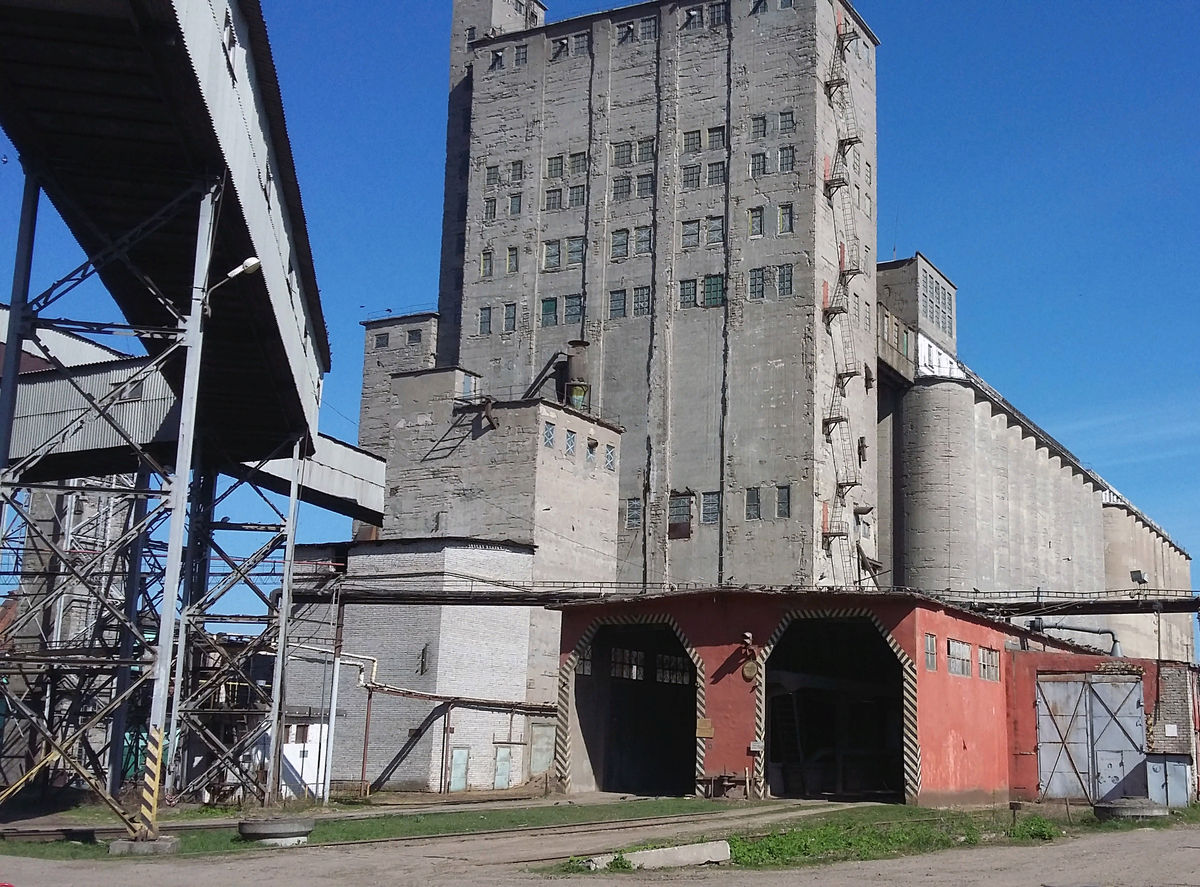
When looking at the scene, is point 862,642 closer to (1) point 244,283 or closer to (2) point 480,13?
(1) point 244,283

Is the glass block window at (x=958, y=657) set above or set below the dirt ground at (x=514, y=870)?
above

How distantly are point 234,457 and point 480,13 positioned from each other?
45742mm

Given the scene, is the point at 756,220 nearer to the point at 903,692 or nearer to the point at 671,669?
the point at 671,669

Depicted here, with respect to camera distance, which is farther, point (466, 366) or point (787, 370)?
point (466, 366)

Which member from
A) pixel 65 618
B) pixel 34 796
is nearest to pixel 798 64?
pixel 65 618

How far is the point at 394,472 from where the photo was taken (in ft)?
182

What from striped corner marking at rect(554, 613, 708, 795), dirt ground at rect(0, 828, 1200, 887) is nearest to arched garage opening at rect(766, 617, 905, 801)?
striped corner marking at rect(554, 613, 708, 795)

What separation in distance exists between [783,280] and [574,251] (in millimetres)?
11396

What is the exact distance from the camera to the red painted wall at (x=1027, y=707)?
40219 millimetres

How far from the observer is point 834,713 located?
42.5m

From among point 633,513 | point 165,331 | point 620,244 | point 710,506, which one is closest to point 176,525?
point 165,331

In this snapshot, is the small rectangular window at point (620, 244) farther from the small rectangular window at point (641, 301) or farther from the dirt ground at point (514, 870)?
the dirt ground at point (514, 870)

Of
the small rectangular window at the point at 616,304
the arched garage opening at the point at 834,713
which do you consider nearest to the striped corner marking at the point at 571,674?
the arched garage opening at the point at 834,713

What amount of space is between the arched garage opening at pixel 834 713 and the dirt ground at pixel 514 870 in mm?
15765
